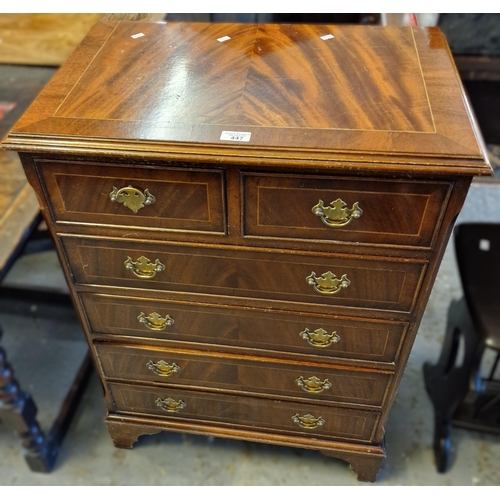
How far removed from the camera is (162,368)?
4.00ft

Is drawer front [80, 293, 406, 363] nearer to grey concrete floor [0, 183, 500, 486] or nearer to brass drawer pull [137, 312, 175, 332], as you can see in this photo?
brass drawer pull [137, 312, 175, 332]

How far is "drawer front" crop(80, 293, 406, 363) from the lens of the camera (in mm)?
1041

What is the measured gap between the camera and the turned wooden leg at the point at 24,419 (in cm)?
121

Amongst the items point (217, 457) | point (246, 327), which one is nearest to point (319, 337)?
point (246, 327)

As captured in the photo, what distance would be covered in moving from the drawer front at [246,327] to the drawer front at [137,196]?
22 cm

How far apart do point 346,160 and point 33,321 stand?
55.4 inches

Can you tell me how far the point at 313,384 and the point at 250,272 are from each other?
36 centimetres

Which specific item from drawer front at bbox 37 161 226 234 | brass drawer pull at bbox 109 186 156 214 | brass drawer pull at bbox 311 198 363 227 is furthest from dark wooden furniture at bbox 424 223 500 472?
brass drawer pull at bbox 109 186 156 214

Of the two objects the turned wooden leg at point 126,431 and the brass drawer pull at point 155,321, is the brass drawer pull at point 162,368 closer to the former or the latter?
the brass drawer pull at point 155,321

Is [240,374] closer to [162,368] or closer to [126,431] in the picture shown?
[162,368]

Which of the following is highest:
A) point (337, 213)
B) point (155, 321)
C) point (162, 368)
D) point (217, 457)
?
point (337, 213)

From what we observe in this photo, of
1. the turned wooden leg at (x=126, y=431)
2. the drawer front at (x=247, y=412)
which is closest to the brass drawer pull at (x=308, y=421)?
the drawer front at (x=247, y=412)

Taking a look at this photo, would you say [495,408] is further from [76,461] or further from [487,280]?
[76,461]

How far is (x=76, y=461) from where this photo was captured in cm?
146
